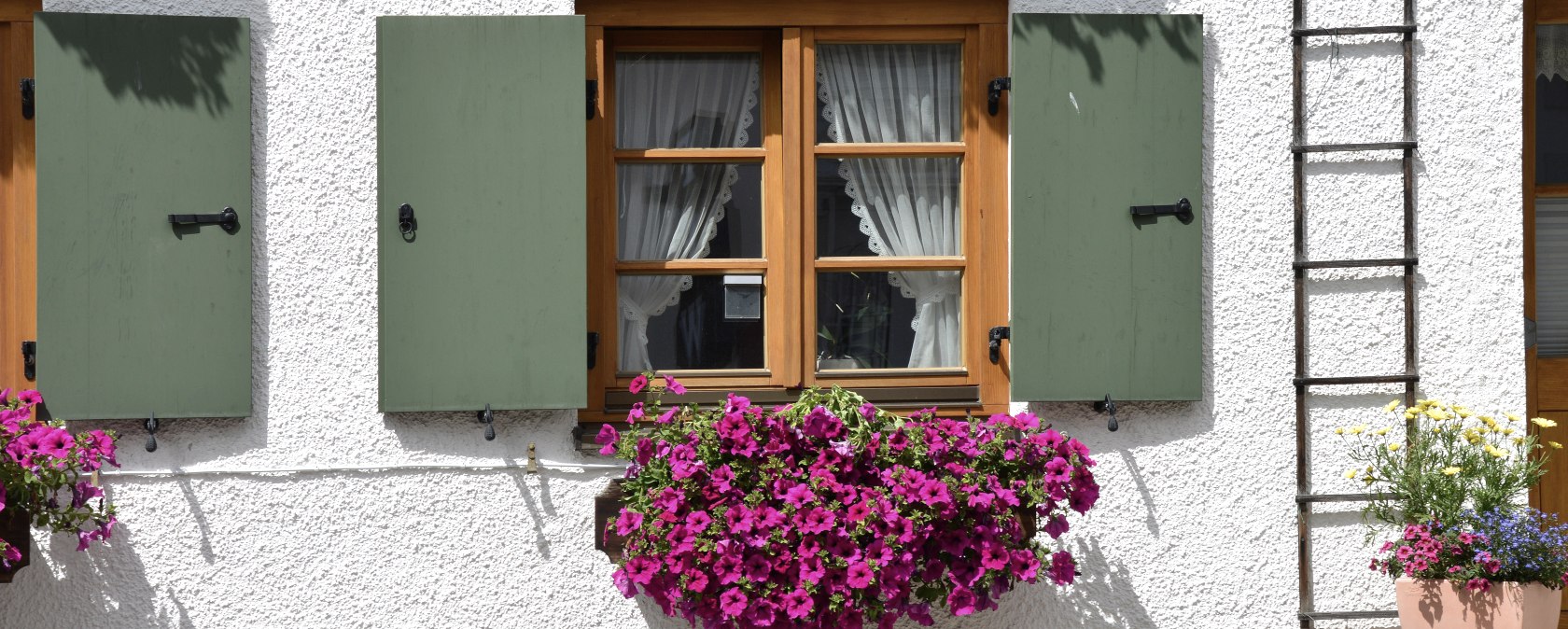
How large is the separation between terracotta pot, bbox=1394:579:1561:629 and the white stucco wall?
279mm

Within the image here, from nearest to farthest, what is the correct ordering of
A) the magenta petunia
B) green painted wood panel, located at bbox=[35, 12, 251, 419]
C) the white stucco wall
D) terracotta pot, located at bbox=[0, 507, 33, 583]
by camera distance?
the magenta petunia, terracotta pot, located at bbox=[0, 507, 33, 583], green painted wood panel, located at bbox=[35, 12, 251, 419], the white stucco wall

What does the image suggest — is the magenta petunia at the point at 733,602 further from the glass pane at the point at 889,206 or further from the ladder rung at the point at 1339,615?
the ladder rung at the point at 1339,615

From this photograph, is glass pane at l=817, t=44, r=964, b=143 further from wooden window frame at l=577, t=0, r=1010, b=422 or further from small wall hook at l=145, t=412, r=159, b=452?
small wall hook at l=145, t=412, r=159, b=452

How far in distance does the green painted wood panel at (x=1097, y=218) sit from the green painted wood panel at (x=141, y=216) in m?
2.15

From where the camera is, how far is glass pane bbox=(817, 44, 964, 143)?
402cm

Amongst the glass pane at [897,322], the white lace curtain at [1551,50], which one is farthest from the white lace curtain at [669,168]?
the white lace curtain at [1551,50]

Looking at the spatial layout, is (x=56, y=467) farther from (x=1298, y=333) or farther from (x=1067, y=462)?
(x=1298, y=333)

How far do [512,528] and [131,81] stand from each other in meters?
1.59

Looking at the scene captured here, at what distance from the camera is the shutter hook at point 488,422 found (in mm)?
3734

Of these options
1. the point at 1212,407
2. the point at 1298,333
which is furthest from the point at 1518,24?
the point at 1212,407

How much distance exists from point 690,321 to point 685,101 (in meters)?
0.65

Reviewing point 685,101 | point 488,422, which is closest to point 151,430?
point 488,422

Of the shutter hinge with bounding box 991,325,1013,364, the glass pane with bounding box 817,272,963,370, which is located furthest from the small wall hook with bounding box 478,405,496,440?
the shutter hinge with bounding box 991,325,1013,364

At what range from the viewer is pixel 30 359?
377cm
